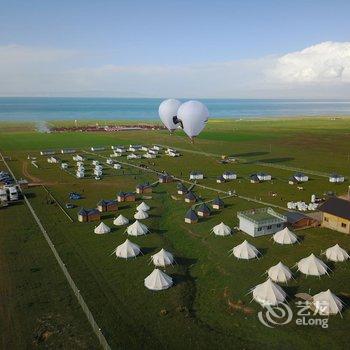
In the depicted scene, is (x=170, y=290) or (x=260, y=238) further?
(x=260, y=238)

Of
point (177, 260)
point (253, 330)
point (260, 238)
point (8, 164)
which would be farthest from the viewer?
point (8, 164)

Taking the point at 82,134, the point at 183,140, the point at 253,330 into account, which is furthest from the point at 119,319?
the point at 82,134

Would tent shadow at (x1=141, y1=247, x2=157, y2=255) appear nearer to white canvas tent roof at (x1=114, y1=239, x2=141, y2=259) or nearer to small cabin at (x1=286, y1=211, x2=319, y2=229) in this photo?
white canvas tent roof at (x1=114, y1=239, x2=141, y2=259)

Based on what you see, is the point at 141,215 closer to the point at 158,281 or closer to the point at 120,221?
the point at 120,221

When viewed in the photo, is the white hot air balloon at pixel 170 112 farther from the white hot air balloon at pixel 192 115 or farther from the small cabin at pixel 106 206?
the small cabin at pixel 106 206

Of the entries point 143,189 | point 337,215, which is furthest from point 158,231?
point 337,215

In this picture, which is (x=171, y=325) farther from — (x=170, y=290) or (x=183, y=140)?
(x=183, y=140)

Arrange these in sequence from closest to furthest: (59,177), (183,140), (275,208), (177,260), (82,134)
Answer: (177,260)
(275,208)
(59,177)
(183,140)
(82,134)
